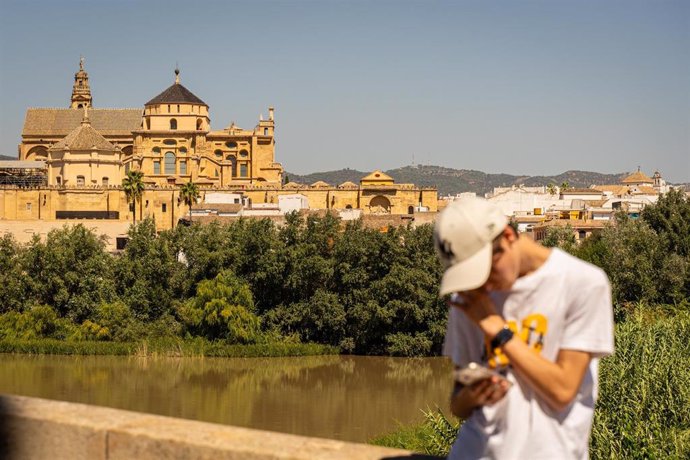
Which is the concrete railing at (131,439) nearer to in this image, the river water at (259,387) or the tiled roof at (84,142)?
the river water at (259,387)

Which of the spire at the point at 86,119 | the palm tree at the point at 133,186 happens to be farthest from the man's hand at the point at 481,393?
the spire at the point at 86,119

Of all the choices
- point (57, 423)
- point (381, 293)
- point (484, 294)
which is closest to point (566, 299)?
point (484, 294)

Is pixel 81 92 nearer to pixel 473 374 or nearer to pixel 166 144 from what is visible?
pixel 166 144

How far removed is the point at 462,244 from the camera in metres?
2.66

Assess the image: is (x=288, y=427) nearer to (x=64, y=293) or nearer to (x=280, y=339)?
(x=280, y=339)

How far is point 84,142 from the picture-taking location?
62.6 metres

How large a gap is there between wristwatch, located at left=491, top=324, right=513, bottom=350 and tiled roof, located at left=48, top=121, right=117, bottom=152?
62.1 metres

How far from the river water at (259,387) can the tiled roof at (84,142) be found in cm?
3312

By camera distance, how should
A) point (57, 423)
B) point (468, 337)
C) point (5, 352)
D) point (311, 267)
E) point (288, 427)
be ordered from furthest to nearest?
1. point (311, 267)
2. point (5, 352)
3. point (288, 427)
4. point (57, 423)
5. point (468, 337)

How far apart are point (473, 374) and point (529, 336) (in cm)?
22

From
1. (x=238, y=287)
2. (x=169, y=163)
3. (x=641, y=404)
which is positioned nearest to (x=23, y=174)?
(x=169, y=163)

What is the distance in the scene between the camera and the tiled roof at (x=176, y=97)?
68438 millimetres

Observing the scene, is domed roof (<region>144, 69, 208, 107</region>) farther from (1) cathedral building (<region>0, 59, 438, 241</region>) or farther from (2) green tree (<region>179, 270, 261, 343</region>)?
(2) green tree (<region>179, 270, 261, 343</region>)

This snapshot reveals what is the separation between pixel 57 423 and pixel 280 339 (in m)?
30.3
